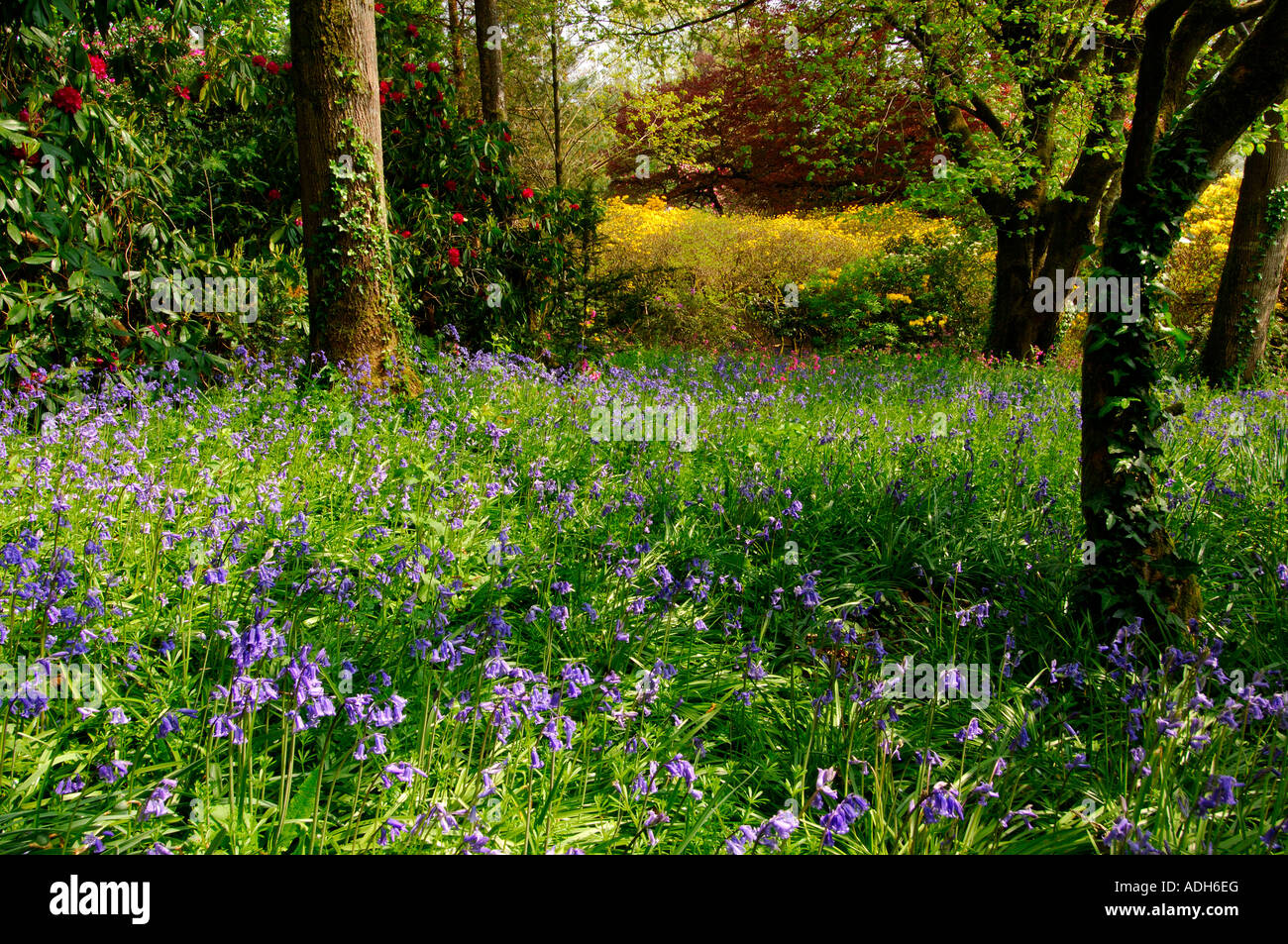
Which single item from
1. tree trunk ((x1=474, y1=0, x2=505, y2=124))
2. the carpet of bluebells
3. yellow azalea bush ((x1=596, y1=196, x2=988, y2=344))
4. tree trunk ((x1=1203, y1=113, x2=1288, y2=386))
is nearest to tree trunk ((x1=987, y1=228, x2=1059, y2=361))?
tree trunk ((x1=1203, y1=113, x2=1288, y2=386))

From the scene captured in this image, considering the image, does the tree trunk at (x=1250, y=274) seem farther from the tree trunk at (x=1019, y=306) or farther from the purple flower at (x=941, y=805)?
the purple flower at (x=941, y=805)

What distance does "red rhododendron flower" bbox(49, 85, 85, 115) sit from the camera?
467 centimetres

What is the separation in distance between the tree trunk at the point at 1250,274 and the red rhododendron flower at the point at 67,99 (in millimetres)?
11126

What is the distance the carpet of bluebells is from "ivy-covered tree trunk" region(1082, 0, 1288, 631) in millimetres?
238

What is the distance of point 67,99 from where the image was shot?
4.68 meters

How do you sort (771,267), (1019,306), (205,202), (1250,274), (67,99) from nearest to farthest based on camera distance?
1. (67,99)
2. (205,202)
3. (1250,274)
4. (1019,306)
5. (771,267)

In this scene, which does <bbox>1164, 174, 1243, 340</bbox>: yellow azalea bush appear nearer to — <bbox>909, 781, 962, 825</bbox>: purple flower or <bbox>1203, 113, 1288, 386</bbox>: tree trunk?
<bbox>1203, 113, 1288, 386</bbox>: tree trunk

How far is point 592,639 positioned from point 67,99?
4.91 meters

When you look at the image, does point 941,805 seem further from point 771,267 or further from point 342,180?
point 771,267

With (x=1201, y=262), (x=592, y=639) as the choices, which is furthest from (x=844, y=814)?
(x=1201, y=262)

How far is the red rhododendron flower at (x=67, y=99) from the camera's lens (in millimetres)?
4668
